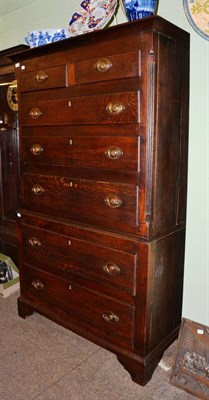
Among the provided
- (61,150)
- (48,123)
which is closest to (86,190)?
(61,150)

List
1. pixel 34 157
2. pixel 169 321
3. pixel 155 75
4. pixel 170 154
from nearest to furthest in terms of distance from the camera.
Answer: pixel 155 75, pixel 170 154, pixel 169 321, pixel 34 157

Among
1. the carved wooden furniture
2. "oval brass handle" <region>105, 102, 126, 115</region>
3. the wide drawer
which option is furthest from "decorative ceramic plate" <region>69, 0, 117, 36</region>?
the carved wooden furniture

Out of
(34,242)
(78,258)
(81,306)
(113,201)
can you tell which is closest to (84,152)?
(113,201)

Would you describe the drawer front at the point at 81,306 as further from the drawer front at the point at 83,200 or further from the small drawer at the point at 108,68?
the small drawer at the point at 108,68

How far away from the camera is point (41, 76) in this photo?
1781 millimetres

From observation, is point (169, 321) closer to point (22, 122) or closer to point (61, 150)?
point (61, 150)

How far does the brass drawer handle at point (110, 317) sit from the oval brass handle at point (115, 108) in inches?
40.8

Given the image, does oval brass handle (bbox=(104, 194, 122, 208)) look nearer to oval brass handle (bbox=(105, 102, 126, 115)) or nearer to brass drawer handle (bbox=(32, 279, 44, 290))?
oval brass handle (bbox=(105, 102, 126, 115))

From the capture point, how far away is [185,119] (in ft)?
5.47

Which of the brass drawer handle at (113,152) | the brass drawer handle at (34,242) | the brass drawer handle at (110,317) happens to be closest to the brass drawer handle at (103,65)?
the brass drawer handle at (113,152)

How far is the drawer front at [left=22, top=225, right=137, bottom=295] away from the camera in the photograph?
1597 mm

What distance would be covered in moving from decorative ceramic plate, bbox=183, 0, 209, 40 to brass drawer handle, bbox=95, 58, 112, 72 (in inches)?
22.8

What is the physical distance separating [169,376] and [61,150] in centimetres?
135

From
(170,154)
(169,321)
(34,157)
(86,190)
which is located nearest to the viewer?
(170,154)
